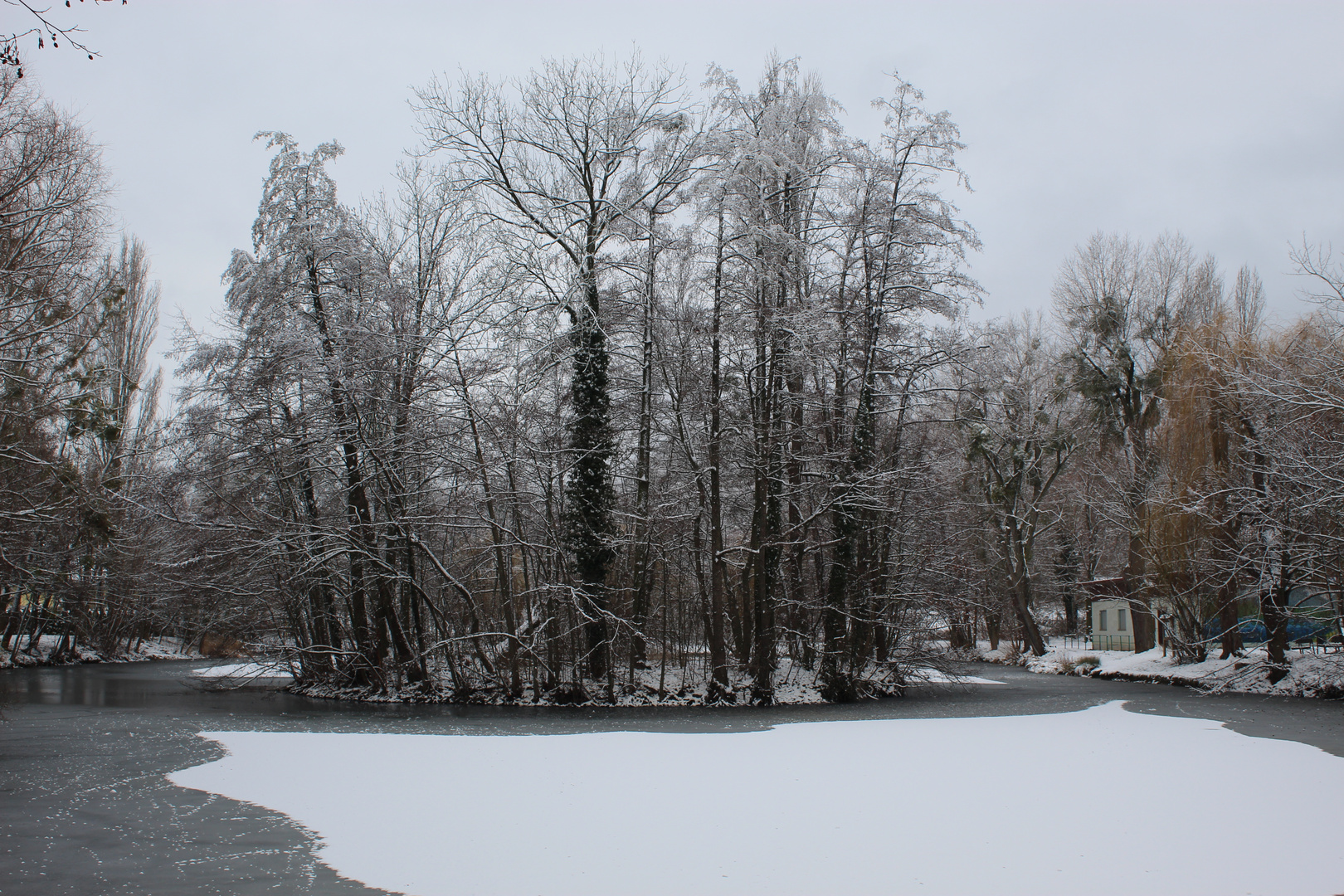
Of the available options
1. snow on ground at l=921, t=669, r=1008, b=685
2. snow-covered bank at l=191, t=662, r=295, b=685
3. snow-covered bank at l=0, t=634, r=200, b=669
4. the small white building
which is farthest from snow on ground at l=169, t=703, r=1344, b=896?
snow-covered bank at l=0, t=634, r=200, b=669

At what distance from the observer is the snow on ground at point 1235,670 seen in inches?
689

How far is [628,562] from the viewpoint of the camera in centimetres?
2080

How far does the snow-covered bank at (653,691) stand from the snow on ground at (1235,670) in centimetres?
614

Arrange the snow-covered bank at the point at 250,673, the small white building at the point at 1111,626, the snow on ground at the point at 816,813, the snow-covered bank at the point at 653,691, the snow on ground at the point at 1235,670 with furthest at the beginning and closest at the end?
the small white building at the point at 1111,626, the snow-covered bank at the point at 250,673, the snow-covered bank at the point at 653,691, the snow on ground at the point at 1235,670, the snow on ground at the point at 816,813

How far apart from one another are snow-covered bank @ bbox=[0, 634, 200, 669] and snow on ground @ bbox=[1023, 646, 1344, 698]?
35483 mm

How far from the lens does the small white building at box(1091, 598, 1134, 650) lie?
32.9 metres

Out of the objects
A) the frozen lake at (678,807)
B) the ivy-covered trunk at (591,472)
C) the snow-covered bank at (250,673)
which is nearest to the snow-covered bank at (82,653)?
the snow-covered bank at (250,673)

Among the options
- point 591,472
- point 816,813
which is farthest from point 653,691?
point 816,813

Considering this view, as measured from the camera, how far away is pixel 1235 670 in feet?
64.6

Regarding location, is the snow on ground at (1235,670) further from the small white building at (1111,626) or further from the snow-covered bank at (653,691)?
the snow-covered bank at (653,691)

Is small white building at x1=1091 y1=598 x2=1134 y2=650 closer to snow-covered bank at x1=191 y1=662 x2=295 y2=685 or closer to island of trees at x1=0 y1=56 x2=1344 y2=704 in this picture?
island of trees at x1=0 y1=56 x2=1344 y2=704

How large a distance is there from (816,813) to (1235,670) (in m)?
17.7

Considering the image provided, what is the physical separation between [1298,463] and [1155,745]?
24.1 feet

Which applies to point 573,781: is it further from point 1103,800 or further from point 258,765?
point 1103,800
